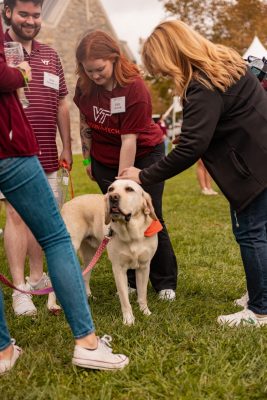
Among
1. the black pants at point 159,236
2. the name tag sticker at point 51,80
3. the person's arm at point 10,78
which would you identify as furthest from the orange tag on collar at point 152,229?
the person's arm at point 10,78

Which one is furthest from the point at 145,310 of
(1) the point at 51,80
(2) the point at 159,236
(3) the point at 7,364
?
(1) the point at 51,80

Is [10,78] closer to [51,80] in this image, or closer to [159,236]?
[51,80]

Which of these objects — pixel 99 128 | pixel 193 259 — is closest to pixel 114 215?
pixel 99 128

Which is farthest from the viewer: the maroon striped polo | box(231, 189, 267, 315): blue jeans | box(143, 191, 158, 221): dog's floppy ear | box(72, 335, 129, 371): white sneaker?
the maroon striped polo

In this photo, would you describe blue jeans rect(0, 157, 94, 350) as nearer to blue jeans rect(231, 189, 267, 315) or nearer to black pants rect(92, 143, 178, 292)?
blue jeans rect(231, 189, 267, 315)

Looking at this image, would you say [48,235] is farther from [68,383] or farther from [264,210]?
[264,210]

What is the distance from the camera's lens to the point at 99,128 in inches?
164

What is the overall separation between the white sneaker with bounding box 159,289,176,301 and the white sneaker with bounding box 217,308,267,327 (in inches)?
27.3

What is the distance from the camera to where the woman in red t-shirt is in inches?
153

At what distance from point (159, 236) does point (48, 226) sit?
6.74 ft

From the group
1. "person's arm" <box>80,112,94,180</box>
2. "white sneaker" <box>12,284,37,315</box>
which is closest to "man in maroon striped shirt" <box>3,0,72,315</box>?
"white sneaker" <box>12,284,37,315</box>

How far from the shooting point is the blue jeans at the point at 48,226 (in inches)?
97.7

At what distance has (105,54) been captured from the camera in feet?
12.6

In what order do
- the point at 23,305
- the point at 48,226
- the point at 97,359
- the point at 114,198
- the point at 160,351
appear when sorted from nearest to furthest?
the point at 48,226 → the point at 97,359 → the point at 160,351 → the point at 114,198 → the point at 23,305
